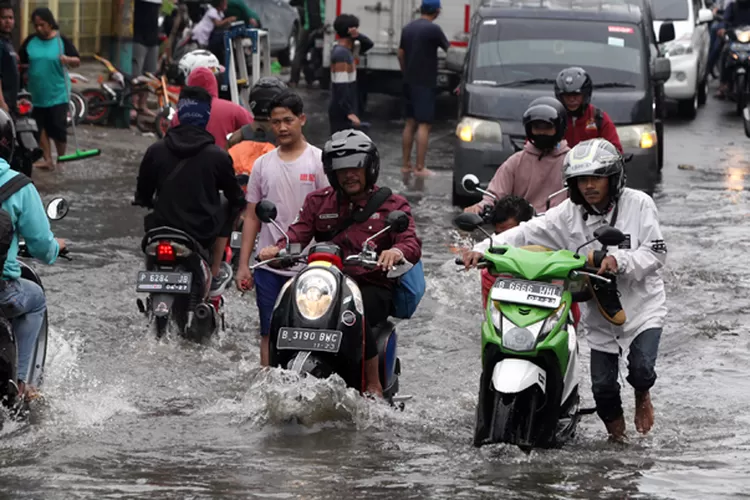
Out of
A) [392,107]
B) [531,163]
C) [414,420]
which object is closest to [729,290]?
[531,163]

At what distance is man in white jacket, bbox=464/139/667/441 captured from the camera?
7.72m

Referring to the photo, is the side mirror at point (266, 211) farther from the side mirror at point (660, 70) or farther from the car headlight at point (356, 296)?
the side mirror at point (660, 70)

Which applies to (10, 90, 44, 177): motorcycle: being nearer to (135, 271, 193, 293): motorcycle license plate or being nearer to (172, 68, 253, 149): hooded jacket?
(172, 68, 253, 149): hooded jacket

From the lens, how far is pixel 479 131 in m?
16.0

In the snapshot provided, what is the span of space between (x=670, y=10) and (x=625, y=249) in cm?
1736

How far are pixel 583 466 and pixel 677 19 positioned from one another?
16789 mm

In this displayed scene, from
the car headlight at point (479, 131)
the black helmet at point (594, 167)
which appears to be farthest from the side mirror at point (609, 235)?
the car headlight at point (479, 131)

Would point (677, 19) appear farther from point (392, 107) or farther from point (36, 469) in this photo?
point (36, 469)

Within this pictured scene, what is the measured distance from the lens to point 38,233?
777cm

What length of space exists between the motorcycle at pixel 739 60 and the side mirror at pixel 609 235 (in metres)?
18.3

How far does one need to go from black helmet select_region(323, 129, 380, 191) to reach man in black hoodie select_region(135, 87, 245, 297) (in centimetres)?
198

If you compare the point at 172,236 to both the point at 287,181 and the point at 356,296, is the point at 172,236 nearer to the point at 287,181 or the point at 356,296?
the point at 287,181

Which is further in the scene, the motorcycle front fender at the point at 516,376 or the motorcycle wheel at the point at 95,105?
the motorcycle wheel at the point at 95,105

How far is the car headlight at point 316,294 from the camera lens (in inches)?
311
